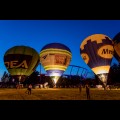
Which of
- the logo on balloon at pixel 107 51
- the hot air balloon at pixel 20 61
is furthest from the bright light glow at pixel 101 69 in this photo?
the hot air balloon at pixel 20 61

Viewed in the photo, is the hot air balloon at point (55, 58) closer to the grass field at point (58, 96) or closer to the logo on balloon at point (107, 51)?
the logo on balloon at point (107, 51)

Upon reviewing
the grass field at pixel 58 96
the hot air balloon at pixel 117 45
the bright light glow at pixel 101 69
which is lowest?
the grass field at pixel 58 96

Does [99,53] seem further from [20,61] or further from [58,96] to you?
[58,96]

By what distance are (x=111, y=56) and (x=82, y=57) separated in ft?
10.4

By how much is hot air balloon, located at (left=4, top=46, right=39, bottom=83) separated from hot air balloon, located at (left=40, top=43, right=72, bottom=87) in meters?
1.57

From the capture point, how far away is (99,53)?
25.7 metres

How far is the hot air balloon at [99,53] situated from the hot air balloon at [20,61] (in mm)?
6318

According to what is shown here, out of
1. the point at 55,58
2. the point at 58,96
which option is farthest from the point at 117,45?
the point at 58,96

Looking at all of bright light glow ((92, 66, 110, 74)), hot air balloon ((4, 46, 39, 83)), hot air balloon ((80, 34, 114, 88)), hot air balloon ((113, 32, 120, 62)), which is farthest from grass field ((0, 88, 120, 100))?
hot air balloon ((4, 46, 39, 83))

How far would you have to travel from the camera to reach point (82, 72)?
67.4m

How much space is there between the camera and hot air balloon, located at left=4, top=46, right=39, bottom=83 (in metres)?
29.2

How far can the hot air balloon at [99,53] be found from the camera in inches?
1019

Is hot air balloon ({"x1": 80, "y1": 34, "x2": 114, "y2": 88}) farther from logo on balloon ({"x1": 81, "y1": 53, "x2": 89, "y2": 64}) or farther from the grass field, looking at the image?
the grass field
